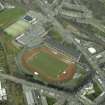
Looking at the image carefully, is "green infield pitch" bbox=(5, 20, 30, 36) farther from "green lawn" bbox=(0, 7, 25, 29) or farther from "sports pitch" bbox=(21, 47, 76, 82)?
"sports pitch" bbox=(21, 47, 76, 82)

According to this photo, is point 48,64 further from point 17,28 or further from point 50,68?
point 17,28

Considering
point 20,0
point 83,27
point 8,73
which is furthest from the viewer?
point 20,0

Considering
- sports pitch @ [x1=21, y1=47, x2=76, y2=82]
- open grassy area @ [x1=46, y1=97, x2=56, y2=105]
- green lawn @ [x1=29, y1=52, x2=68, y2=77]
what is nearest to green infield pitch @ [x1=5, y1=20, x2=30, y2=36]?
sports pitch @ [x1=21, y1=47, x2=76, y2=82]

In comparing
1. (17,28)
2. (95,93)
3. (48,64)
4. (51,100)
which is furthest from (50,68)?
(17,28)

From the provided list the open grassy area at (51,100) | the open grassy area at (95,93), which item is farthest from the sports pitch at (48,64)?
the open grassy area at (95,93)

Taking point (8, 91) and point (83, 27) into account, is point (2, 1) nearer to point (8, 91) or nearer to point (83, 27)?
point (83, 27)

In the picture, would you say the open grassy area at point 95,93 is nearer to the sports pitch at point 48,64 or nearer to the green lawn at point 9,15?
the sports pitch at point 48,64

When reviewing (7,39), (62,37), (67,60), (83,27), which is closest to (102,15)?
(83,27)
